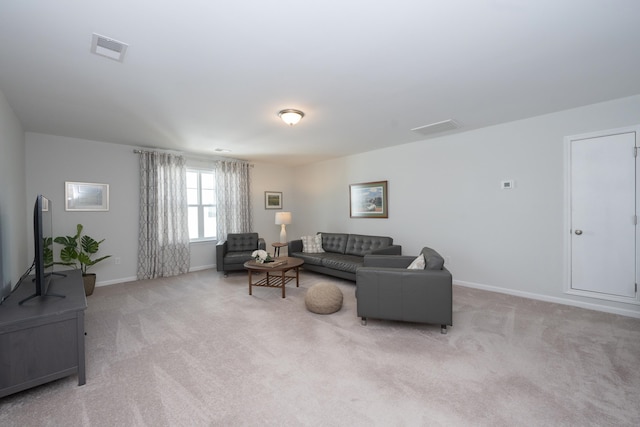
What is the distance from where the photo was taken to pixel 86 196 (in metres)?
4.48

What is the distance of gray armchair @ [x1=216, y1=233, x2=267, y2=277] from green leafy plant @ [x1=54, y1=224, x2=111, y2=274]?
1785 mm

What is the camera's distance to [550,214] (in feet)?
11.7

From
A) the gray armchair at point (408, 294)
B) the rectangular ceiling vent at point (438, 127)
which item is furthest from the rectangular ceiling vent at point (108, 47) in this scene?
the rectangular ceiling vent at point (438, 127)

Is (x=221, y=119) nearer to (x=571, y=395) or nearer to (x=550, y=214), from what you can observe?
(x=571, y=395)

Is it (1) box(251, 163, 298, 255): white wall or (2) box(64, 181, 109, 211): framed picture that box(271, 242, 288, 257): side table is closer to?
(1) box(251, 163, 298, 255): white wall

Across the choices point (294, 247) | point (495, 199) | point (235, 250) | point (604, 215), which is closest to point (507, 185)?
point (495, 199)

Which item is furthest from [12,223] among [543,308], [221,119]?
[543,308]

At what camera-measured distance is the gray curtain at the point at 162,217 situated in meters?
4.95

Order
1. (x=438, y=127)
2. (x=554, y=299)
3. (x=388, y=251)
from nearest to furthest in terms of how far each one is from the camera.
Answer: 1. (x=554, y=299)
2. (x=438, y=127)
3. (x=388, y=251)

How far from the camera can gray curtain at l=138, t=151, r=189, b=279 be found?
195 inches

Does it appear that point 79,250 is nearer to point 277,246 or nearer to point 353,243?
point 277,246

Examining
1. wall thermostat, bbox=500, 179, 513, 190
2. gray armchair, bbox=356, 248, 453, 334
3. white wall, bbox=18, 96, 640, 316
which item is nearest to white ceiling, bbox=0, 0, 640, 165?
white wall, bbox=18, 96, 640, 316

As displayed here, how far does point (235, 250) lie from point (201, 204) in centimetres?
128

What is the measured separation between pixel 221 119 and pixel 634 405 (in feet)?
14.9
